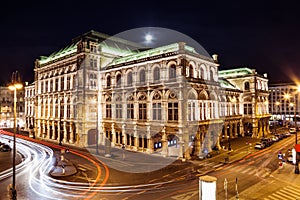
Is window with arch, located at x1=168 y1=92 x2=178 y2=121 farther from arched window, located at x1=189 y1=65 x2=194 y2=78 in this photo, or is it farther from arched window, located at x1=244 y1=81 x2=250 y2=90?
arched window, located at x1=244 y1=81 x2=250 y2=90

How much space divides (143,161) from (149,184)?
10.3m

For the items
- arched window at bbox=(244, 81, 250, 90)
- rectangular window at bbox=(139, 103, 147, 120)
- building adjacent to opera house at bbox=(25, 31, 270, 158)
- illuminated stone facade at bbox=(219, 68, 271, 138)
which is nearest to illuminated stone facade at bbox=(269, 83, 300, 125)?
building adjacent to opera house at bbox=(25, 31, 270, 158)

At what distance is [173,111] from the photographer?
35906 mm

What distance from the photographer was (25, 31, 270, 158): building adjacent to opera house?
36.4 m

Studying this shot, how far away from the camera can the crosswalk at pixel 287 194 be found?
63.3 ft

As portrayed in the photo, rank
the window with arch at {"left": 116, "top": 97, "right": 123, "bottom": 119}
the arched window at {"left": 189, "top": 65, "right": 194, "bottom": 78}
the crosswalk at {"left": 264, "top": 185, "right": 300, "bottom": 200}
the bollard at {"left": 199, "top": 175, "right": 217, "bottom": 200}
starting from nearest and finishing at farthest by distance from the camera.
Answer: the bollard at {"left": 199, "top": 175, "right": 217, "bottom": 200}, the crosswalk at {"left": 264, "top": 185, "right": 300, "bottom": 200}, the arched window at {"left": 189, "top": 65, "right": 194, "bottom": 78}, the window with arch at {"left": 116, "top": 97, "right": 123, "bottom": 119}

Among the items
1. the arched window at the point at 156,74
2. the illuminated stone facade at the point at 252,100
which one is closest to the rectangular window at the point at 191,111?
the arched window at the point at 156,74

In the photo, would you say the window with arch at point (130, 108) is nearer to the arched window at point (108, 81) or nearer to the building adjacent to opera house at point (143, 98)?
the building adjacent to opera house at point (143, 98)

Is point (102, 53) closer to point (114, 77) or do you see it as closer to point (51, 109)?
point (114, 77)

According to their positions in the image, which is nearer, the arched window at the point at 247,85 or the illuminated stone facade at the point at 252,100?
the illuminated stone facade at the point at 252,100

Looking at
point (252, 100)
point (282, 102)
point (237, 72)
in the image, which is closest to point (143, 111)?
point (252, 100)

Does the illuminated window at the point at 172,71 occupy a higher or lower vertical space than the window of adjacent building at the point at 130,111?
higher

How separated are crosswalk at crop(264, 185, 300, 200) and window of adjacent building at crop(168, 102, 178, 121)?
17.5 m

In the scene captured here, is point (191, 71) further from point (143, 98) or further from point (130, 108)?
point (130, 108)
